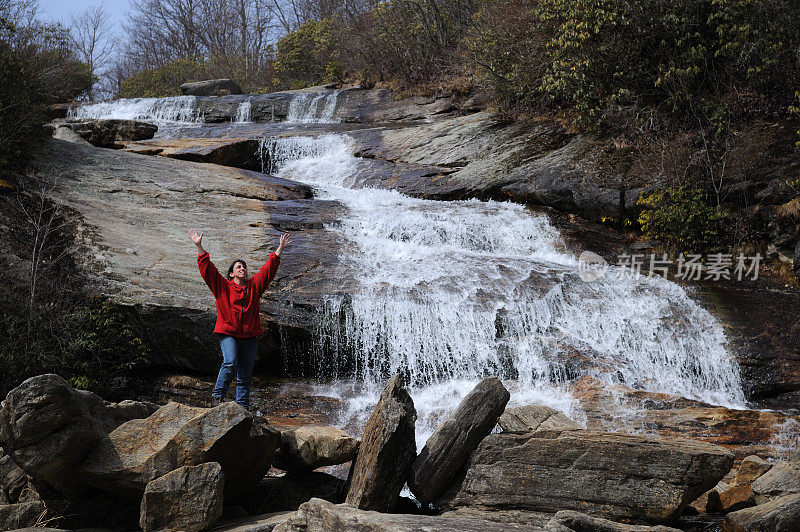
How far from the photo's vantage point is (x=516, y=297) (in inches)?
333

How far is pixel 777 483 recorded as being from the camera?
421 cm

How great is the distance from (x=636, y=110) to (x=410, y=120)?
309 inches

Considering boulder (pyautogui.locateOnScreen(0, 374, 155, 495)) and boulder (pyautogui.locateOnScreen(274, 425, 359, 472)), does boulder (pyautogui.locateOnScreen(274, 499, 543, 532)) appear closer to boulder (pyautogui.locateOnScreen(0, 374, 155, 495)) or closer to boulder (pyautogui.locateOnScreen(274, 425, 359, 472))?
boulder (pyautogui.locateOnScreen(274, 425, 359, 472))

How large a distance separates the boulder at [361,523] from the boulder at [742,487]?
6.67 feet

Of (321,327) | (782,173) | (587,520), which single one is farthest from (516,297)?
(782,173)

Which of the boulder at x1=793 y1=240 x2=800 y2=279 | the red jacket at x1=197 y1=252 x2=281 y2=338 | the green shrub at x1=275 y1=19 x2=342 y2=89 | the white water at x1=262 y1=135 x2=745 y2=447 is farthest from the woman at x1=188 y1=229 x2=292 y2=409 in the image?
the green shrub at x1=275 y1=19 x2=342 y2=89

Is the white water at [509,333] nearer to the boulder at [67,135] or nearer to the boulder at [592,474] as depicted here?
the boulder at [592,474]

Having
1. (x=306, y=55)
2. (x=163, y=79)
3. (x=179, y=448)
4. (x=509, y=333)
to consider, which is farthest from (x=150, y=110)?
(x=179, y=448)

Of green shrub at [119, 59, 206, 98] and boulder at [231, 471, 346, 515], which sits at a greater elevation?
green shrub at [119, 59, 206, 98]

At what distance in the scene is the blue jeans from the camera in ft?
18.3

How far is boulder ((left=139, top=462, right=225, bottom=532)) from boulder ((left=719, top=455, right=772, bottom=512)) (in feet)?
12.3

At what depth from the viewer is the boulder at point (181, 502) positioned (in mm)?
3809

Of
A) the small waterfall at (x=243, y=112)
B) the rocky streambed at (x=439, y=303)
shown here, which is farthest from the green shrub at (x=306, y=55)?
the rocky streambed at (x=439, y=303)

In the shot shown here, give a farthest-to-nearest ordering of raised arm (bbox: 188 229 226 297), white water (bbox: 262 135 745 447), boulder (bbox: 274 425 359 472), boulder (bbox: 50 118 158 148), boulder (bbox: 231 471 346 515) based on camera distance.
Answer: boulder (bbox: 50 118 158 148) → white water (bbox: 262 135 745 447) → raised arm (bbox: 188 229 226 297) → boulder (bbox: 274 425 359 472) → boulder (bbox: 231 471 346 515)
